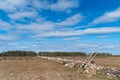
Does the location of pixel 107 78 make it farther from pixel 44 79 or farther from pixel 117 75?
pixel 44 79

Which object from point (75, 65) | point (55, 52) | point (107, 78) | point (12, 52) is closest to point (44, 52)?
point (55, 52)

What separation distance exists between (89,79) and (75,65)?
49.4 ft

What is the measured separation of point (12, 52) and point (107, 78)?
491ft

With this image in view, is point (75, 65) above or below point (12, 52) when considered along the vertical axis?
below

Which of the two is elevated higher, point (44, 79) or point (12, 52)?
point (12, 52)

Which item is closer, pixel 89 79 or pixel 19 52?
pixel 89 79

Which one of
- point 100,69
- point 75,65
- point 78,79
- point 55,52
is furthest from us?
point 55,52

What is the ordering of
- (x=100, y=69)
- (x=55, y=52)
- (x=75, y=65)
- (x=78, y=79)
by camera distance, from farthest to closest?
1. (x=55, y=52)
2. (x=75, y=65)
3. (x=100, y=69)
4. (x=78, y=79)

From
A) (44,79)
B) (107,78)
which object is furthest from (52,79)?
(107,78)

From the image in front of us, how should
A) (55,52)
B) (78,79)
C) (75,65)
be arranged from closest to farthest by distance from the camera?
(78,79)
(75,65)
(55,52)

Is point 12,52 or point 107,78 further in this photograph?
point 12,52

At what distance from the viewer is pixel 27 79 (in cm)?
1828

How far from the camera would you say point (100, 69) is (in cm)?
2416

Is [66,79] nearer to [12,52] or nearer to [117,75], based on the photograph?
[117,75]
